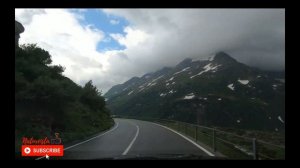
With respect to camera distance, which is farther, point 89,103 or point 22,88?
point 89,103

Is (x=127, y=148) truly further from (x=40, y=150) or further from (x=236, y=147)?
(x=40, y=150)

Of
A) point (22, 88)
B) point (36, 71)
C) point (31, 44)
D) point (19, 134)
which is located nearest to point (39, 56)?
point (31, 44)

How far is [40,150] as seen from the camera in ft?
34.7

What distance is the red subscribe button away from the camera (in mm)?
10305

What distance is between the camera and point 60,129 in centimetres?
2805

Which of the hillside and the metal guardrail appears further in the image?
the hillside

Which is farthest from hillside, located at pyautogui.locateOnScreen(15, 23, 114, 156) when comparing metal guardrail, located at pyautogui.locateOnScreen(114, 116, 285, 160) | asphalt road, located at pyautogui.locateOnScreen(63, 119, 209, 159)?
metal guardrail, located at pyautogui.locateOnScreen(114, 116, 285, 160)

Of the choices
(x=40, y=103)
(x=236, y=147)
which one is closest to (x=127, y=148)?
(x=236, y=147)

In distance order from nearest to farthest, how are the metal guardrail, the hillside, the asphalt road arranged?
1. the metal guardrail
2. the asphalt road
3. the hillside

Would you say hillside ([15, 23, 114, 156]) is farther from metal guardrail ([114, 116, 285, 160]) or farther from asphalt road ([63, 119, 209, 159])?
metal guardrail ([114, 116, 285, 160])
